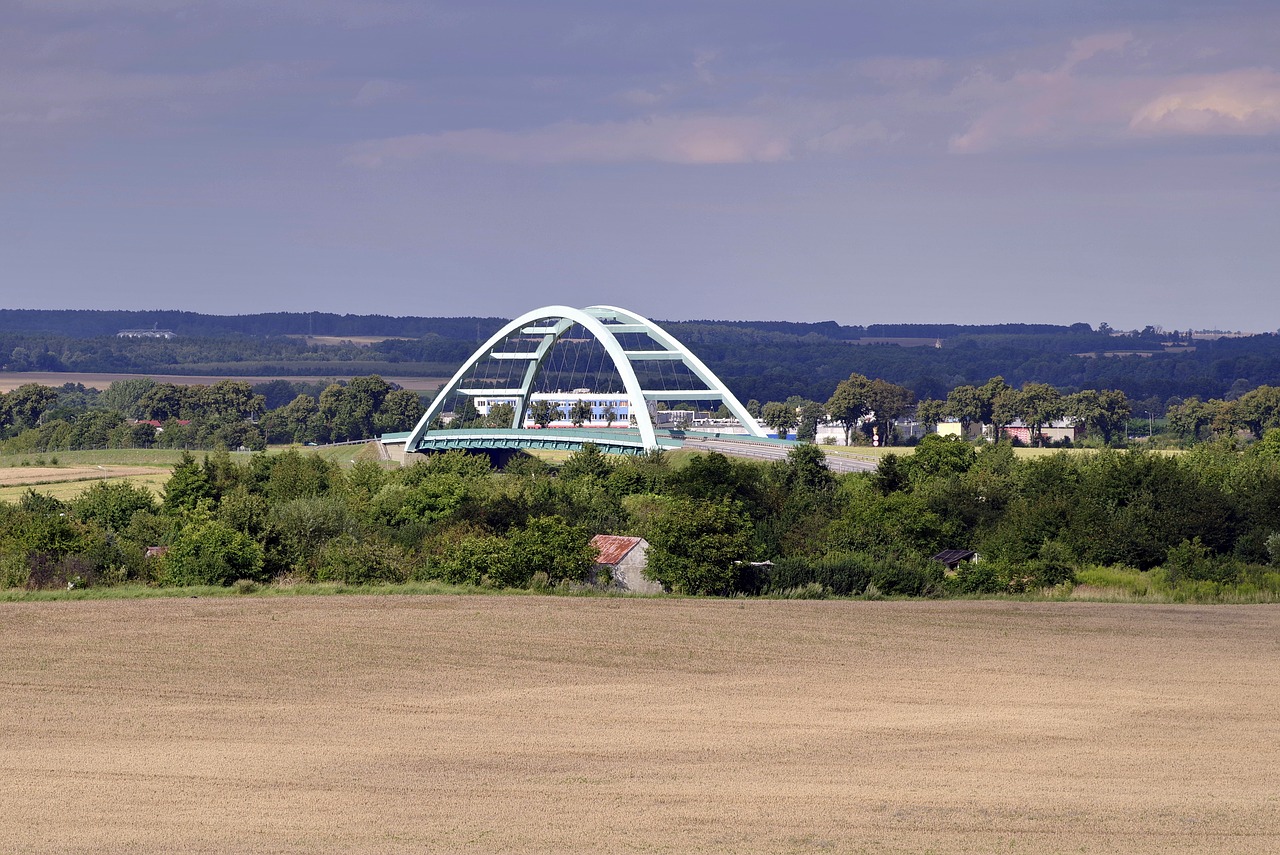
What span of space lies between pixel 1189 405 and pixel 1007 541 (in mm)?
107793

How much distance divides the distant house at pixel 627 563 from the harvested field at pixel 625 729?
608 cm

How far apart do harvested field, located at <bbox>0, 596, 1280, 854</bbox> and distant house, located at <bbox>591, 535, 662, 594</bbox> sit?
6.08 m

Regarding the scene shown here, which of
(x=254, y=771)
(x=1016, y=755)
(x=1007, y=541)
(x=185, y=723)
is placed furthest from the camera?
(x=1007, y=541)

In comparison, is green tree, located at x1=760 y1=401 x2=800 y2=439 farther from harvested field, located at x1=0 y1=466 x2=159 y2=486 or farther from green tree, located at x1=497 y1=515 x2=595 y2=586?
green tree, located at x1=497 y1=515 x2=595 y2=586

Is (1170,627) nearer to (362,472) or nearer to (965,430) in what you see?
(362,472)

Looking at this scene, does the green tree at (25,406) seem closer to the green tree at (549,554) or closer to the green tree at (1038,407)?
the green tree at (1038,407)

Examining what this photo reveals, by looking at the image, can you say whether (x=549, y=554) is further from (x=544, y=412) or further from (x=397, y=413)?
(x=397, y=413)

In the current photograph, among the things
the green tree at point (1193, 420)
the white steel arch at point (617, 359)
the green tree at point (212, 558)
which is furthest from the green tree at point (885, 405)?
the green tree at point (212, 558)

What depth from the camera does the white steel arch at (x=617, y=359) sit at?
353ft

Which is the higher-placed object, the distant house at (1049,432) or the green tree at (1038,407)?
the green tree at (1038,407)

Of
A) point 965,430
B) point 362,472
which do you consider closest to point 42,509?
point 362,472

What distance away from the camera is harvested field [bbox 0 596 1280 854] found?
20594 mm

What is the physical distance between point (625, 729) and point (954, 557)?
2971cm

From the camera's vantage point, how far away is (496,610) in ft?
132
